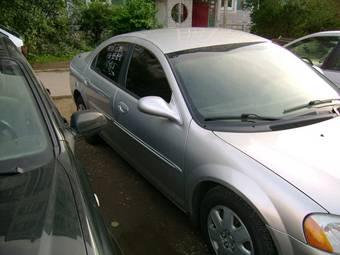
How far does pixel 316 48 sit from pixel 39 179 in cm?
527

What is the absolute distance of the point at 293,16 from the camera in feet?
47.0

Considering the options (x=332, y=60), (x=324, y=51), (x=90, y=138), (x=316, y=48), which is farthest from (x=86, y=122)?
(x=316, y=48)

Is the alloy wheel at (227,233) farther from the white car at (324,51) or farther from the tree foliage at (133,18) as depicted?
the tree foliage at (133,18)

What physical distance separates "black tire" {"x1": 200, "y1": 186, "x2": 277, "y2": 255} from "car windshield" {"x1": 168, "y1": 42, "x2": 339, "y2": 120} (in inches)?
22.8

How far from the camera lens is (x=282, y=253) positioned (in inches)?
91.4

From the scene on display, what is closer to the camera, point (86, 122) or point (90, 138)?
point (86, 122)

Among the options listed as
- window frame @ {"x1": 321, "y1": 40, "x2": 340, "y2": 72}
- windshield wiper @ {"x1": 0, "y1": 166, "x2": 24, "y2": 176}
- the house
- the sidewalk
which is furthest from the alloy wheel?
the house

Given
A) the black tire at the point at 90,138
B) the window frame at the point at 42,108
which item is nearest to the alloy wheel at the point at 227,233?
the window frame at the point at 42,108

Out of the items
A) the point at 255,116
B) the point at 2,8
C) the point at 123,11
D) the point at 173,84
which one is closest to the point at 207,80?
the point at 173,84

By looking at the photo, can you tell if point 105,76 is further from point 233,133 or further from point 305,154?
point 305,154

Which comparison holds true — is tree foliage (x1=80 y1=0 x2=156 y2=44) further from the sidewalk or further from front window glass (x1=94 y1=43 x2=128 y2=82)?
front window glass (x1=94 y1=43 x2=128 y2=82)

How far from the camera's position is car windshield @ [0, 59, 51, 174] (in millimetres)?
2162

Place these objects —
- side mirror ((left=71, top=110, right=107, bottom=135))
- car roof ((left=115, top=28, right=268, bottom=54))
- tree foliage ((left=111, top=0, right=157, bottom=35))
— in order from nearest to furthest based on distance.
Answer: side mirror ((left=71, top=110, right=107, bottom=135)) < car roof ((left=115, top=28, right=268, bottom=54)) < tree foliage ((left=111, top=0, right=157, bottom=35))

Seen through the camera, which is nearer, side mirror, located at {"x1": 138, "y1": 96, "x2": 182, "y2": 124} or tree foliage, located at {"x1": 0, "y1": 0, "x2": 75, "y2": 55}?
side mirror, located at {"x1": 138, "y1": 96, "x2": 182, "y2": 124}
